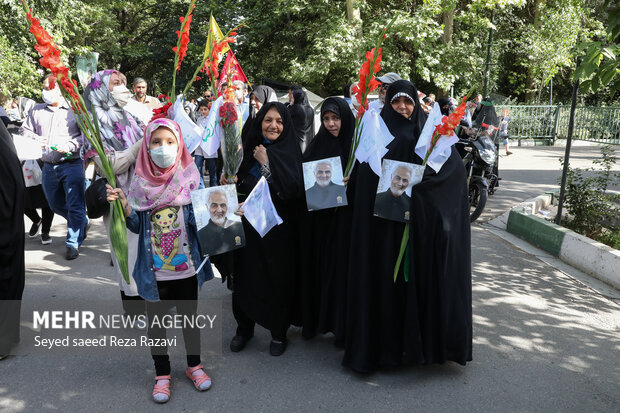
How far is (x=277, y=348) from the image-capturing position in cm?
377

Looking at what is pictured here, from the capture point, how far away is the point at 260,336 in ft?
13.5

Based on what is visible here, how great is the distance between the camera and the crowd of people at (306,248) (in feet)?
10.0

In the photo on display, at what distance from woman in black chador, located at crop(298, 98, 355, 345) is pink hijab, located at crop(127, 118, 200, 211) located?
1073mm

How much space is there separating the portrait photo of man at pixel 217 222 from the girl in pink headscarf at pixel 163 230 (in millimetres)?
109

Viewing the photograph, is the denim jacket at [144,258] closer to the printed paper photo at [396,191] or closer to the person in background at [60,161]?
the printed paper photo at [396,191]

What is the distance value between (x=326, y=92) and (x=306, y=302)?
17269mm

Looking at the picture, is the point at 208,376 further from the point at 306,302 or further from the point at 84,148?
the point at 84,148

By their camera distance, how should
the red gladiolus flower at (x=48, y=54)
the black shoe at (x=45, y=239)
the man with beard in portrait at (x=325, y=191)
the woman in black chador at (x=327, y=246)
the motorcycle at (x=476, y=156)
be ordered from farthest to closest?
the motorcycle at (x=476, y=156)
the black shoe at (x=45, y=239)
the woman in black chador at (x=327, y=246)
the man with beard in portrait at (x=325, y=191)
the red gladiolus flower at (x=48, y=54)

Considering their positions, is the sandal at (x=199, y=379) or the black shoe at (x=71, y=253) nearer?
the sandal at (x=199, y=379)

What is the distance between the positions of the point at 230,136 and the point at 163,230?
760mm

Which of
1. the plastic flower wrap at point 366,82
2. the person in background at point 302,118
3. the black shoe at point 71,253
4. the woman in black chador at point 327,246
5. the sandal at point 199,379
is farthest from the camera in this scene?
the black shoe at point 71,253

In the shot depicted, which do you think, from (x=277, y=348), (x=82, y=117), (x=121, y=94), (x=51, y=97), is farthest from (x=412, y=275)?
(x=51, y=97)

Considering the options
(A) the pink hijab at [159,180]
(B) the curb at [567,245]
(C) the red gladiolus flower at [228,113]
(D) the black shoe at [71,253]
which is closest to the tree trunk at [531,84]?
(B) the curb at [567,245]

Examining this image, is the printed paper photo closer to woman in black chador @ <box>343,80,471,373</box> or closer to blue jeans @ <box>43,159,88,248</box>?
woman in black chador @ <box>343,80,471,373</box>
